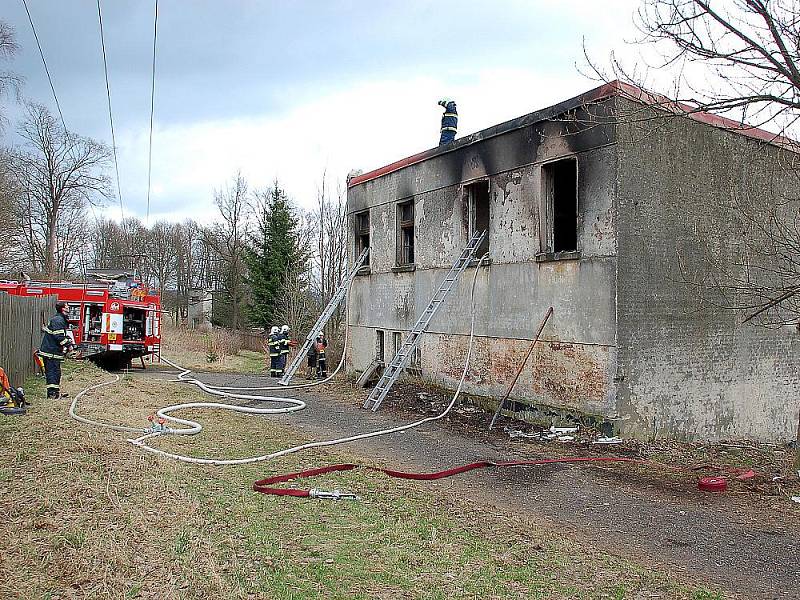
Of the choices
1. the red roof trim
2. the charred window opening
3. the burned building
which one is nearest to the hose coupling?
the burned building

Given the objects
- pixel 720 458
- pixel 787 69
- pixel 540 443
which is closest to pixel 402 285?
pixel 540 443

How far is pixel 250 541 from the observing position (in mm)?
5305

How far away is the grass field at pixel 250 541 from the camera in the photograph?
442cm

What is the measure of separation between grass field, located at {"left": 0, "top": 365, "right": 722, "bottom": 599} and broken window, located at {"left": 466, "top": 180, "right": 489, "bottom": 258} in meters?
6.97

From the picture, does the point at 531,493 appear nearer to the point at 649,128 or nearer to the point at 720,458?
the point at 720,458

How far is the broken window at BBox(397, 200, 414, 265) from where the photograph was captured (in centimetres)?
1634

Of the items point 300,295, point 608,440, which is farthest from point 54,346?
point 300,295

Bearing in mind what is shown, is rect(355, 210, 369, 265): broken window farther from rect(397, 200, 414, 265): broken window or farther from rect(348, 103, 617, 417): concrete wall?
rect(397, 200, 414, 265): broken window

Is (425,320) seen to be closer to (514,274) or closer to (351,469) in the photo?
(514,274)

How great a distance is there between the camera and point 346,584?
4.57 metres

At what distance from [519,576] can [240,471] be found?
4.04 meters

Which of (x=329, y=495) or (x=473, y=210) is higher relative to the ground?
(x=473, y=210)

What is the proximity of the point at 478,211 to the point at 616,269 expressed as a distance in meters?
4.51

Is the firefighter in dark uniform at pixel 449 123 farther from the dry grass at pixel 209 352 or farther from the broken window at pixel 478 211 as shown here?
the dry grass at pixel 209 352
